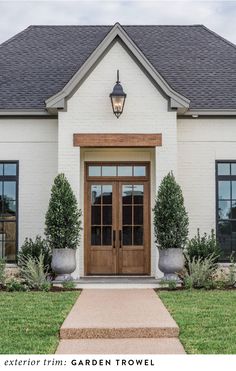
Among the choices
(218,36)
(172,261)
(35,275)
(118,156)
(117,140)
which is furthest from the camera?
(218,36)

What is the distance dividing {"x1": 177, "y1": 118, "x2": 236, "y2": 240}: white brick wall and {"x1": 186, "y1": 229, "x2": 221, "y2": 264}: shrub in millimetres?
966

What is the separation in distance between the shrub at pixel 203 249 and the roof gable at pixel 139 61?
128 inches

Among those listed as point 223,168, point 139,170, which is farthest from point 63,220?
point 223,168

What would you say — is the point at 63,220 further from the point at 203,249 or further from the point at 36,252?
the point at 203,249

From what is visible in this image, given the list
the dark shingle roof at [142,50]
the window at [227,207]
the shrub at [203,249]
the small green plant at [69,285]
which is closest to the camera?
the small green plant at [69,285]

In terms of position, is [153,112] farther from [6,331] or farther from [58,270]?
[6,331]

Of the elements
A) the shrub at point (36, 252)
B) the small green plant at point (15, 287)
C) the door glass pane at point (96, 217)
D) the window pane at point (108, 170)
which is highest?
the window pane at point (108, 170)

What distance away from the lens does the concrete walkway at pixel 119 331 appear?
8148 millimetres

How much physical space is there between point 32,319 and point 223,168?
797cm

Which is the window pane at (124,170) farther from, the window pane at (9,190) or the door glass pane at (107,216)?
the window pane at (9,190)

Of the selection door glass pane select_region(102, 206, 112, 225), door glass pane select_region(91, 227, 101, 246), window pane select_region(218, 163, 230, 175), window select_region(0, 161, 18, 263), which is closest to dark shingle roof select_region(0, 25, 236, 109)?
window pane select_region(218, 163, 230, 175)

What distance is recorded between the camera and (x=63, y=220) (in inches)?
566

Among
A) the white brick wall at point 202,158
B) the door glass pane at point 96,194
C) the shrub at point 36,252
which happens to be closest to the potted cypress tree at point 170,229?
the white brick wall at point 202,158

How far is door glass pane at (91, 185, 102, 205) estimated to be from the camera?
52.5ft
